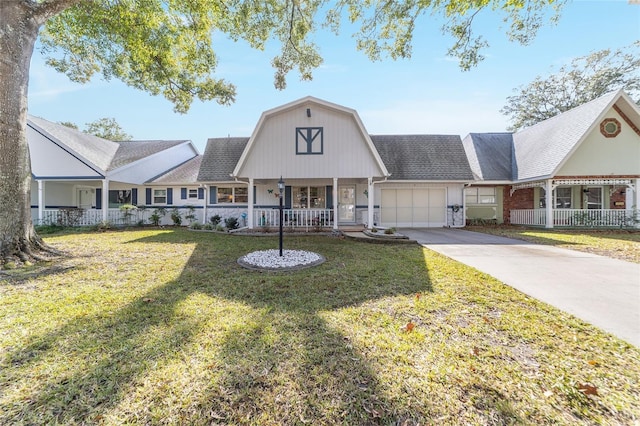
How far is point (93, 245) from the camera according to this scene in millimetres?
8469

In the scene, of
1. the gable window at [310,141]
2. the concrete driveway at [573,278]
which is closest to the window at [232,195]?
the gable window at [310,141]

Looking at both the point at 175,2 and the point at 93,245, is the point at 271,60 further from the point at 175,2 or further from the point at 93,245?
the point at 93,245

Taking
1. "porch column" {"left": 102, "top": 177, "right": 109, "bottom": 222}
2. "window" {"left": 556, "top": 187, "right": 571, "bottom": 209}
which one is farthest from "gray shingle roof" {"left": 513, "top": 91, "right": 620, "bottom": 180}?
"porch column" {"left": 102, "top": 177, "right": 109, "bottom": 222}

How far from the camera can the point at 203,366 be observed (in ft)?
7.70

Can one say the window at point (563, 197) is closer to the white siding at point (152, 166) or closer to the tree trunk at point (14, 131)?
the tree trunk at point (14, 131)

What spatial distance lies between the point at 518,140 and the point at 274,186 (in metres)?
17.3

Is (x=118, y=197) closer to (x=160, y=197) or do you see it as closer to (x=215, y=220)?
(x=160, y=197)

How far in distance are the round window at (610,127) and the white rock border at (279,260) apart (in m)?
17.7

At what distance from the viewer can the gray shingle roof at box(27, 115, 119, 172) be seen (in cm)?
1388

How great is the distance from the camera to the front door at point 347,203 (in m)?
14.3

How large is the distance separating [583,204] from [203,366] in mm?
22012

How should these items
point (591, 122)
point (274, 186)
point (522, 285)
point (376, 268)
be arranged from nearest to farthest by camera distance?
point (522, 285) → point (376, 268) → point (591, 122) → point (274, 186)

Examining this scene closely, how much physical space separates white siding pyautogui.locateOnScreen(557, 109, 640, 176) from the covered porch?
59 centimetres

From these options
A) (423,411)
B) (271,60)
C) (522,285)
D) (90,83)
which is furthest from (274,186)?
(423,411)
